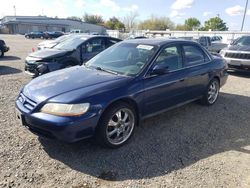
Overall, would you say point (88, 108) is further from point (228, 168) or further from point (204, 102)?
point (204, 102)

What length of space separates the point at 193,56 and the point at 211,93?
1.19m

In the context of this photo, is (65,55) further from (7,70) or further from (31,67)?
(7,70)

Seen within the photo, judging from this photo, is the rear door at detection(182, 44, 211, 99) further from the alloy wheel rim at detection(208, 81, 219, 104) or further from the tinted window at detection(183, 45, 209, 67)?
the alloy wheel rim at detection(208, 81, 219, 104)

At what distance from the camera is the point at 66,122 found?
3.16m

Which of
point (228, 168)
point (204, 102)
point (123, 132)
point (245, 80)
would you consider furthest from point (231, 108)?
point (245, 80)

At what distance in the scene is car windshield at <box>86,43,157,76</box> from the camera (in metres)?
4.15

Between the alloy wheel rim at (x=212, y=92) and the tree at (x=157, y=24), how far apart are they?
7182cm

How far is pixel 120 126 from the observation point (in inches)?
149

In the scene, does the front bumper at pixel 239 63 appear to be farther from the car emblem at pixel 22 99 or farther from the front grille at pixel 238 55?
the car emblem at pixel 22 99

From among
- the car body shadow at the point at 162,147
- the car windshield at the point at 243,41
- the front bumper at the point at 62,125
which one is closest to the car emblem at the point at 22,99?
the front bumper at the point at 62,125

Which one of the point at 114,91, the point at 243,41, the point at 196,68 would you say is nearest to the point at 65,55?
the point at 196,68

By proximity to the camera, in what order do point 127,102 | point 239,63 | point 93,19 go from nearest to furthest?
1. point 127,102
2. point 239,63
3. point 93,19

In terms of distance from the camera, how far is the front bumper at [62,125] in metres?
3.17

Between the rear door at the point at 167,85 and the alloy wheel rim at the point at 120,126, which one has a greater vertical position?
the rear door at the point at 167,85
